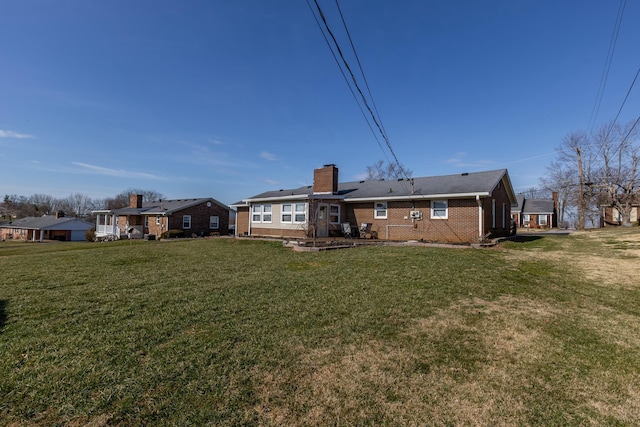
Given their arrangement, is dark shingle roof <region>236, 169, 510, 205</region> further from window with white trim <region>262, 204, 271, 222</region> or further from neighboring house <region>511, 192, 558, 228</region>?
neighboring house <region>511, 192, 558, 228</region>

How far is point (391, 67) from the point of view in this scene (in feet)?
40.4

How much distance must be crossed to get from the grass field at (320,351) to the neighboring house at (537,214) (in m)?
39.6

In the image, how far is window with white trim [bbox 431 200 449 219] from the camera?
1566 cm

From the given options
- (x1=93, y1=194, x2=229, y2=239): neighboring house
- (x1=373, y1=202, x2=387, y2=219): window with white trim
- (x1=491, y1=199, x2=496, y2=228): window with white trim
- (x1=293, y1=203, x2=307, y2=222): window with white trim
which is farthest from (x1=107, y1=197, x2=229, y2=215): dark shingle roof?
(x1=491, y1=199, x2=496, y2=228): window with white trim

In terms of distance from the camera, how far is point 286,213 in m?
19.1

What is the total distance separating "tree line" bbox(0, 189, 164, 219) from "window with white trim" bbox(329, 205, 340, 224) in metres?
65.8

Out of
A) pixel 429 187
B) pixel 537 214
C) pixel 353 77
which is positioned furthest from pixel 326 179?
pixel 537 214

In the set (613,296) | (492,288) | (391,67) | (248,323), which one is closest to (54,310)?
(248,323)

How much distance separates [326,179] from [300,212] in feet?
11.3

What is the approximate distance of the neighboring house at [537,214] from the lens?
40594 mm

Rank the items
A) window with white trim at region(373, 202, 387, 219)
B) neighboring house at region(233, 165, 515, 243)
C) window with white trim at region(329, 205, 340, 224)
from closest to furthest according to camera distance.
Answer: neighboring house at region(233, 165, 515, 243) < window with white trim at region(373, 202, 387, 219) < window with white trim at region(329, 205, 340, 224)

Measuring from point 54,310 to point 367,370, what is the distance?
5.16m

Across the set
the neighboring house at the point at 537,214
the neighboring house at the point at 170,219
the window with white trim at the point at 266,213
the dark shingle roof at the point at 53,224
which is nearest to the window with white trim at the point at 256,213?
the window with white trim at the point at 266,213

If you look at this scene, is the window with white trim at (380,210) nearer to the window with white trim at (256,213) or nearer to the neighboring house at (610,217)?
the window with white trim at (256,213)
